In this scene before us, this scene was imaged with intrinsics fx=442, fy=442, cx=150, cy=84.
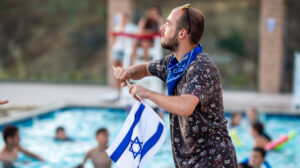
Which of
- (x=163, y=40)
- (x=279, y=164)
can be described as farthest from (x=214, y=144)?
(x=279, y=164)

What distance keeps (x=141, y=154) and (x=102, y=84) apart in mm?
12387

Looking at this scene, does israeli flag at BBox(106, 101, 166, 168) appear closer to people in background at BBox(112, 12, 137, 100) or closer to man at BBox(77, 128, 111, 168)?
man at BBox(77, 128, 111, 168)

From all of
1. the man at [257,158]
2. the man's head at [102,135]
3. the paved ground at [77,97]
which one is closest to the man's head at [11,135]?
the man's head at [102,135]

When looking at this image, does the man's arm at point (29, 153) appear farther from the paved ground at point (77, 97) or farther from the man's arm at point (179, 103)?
the man's arm at point (179, 103)

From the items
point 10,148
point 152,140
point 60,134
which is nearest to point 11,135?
point 10,148

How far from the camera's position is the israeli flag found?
3059 mm

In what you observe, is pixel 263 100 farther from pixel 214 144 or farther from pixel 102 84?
pixel 214 144

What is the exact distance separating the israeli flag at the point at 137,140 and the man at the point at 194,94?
19 centimetres

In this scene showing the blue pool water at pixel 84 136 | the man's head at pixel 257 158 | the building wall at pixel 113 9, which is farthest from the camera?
the building wall at pixel 113 9

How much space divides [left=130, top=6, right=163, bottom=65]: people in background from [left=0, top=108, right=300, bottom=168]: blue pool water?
5.74 ft

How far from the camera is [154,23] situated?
1045cm

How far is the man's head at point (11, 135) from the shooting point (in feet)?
20.6

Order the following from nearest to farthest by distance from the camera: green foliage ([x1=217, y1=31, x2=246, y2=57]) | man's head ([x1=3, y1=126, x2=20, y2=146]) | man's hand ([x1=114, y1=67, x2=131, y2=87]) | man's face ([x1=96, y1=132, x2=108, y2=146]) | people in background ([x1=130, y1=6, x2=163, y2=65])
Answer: man's hand ([x1=114, y1=67, x2=131, y2=87]) < man's head ([x1=3, y1=126, x2=20, y2=146]) < man's face ([x1=96, y1=132, x2=108, y2=146]) < people in background ([x1=130, y1=6, x2=163, y2=65]) < green foliage ([x1=217, y1=31, x2=246, y2=57])

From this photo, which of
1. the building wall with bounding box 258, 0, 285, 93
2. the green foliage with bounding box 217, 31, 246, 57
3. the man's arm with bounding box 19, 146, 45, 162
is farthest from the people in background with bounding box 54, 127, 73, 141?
the building wall with bounding box 258, 0, 285, 93
